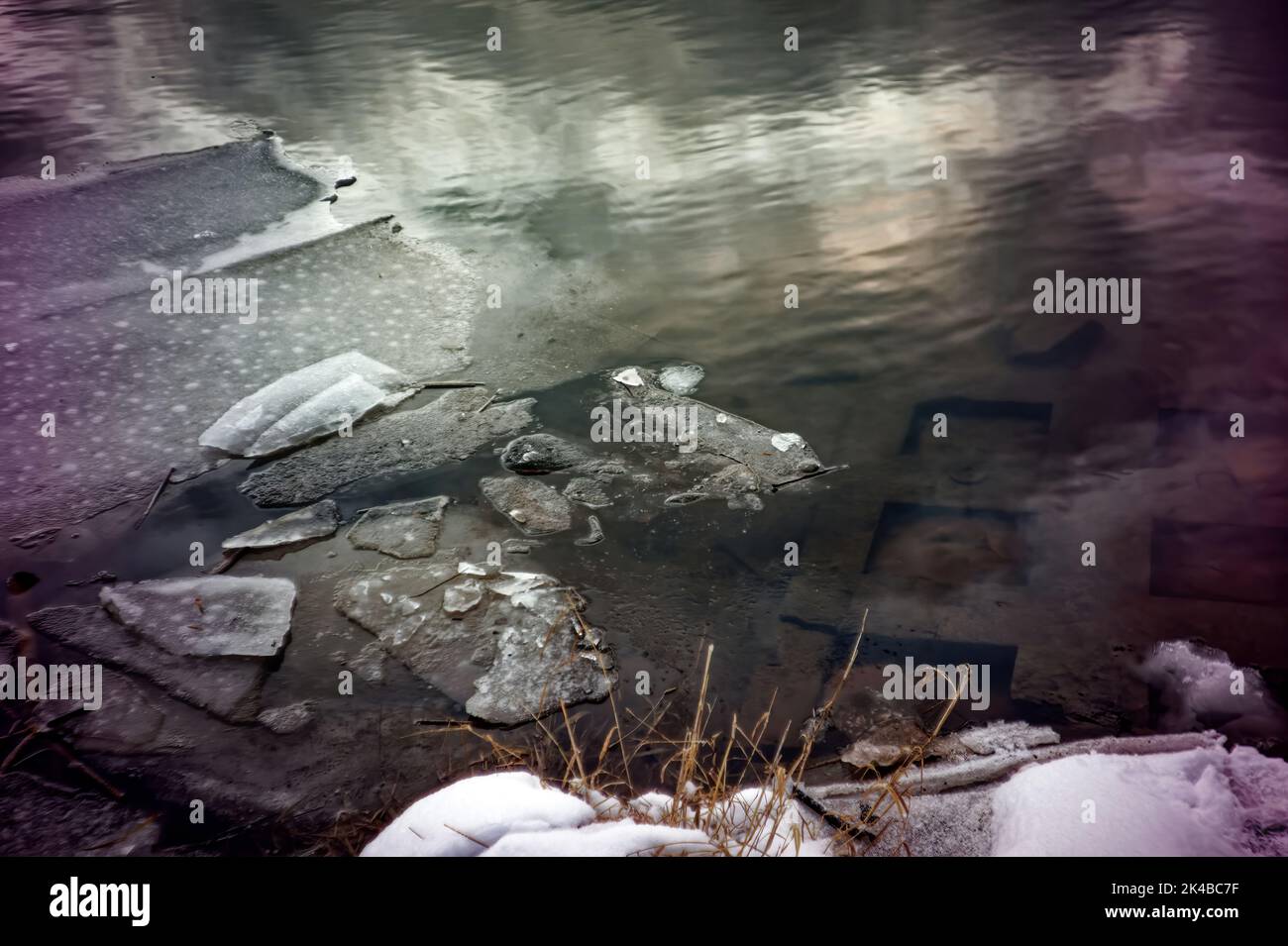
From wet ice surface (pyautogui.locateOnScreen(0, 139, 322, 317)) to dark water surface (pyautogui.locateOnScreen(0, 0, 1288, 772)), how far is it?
1.52ft

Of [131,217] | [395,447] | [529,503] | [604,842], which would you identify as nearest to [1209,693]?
[604,842]

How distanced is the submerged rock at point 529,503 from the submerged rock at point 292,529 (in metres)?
0.58

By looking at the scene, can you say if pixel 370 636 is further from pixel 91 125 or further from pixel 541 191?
pixel 91 125

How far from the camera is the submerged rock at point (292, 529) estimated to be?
10.7 ft

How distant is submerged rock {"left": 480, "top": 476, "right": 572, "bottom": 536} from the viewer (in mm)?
3240

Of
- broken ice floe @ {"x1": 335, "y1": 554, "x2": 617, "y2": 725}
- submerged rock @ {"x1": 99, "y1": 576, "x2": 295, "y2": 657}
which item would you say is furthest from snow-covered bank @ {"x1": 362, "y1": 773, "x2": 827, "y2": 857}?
submerged rock @ {"x1": 99, "y1": 576, "x2": 295, "y2": 657}

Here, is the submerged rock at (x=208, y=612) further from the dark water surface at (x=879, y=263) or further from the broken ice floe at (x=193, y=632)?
the dark water surface at (x=879, y=263)

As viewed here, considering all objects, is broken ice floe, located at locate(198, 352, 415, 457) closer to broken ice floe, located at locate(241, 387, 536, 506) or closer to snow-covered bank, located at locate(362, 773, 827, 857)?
broken ice floe, located at locate(241, 387, 536, 506)

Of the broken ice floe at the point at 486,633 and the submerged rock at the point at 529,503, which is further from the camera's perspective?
the submerged rock at the point at 529,503

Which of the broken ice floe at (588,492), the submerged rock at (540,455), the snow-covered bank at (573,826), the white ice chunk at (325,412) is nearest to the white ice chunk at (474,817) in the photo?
the snow-covered bank at (573,826)

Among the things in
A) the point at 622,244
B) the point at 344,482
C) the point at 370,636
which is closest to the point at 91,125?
the point at 622,244

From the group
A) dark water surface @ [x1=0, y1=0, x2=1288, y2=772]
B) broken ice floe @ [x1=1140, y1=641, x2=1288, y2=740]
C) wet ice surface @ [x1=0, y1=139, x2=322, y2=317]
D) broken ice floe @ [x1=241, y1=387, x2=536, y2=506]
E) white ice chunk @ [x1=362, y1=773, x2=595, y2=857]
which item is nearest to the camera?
white ice chunk @ [x1=362, y1=773, x2=595, y2=857]

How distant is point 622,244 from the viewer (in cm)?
509
